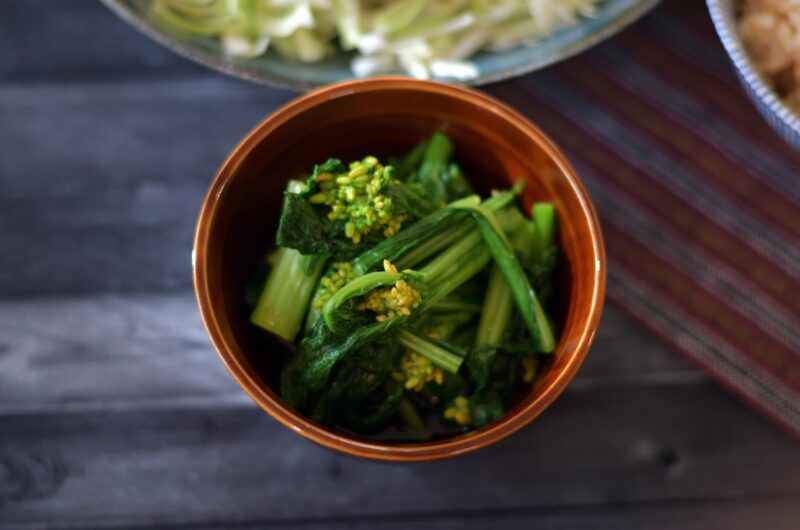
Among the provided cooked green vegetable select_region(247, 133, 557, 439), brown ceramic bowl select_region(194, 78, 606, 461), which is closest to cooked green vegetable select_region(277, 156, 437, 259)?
cooked green vegetable select_region(247, 133, 557, 439)

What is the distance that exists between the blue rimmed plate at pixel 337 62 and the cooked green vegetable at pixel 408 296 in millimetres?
310

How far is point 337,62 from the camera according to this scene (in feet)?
5.52

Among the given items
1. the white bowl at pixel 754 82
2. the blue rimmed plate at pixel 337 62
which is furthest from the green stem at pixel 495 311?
the white bowl at pixel 754 82

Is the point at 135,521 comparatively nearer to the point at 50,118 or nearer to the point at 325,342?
the point at 325,342

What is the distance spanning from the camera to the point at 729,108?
177 cm

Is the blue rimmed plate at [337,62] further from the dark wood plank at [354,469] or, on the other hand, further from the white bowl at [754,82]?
the dark wood plank at [354,469]

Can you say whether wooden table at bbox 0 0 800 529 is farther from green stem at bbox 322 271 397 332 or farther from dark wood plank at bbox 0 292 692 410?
green stem at bbox 322 271 397 332

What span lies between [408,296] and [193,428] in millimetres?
664

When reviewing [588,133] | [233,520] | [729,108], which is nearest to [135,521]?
[233,520]

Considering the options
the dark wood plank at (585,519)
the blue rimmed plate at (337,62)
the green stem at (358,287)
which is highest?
the blue rimmed plate at (337,62)

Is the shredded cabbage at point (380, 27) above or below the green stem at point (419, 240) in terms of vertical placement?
above

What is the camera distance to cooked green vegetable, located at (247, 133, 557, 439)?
1.22 m

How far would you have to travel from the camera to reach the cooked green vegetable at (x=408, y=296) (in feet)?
4.00

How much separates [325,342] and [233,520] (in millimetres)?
527
